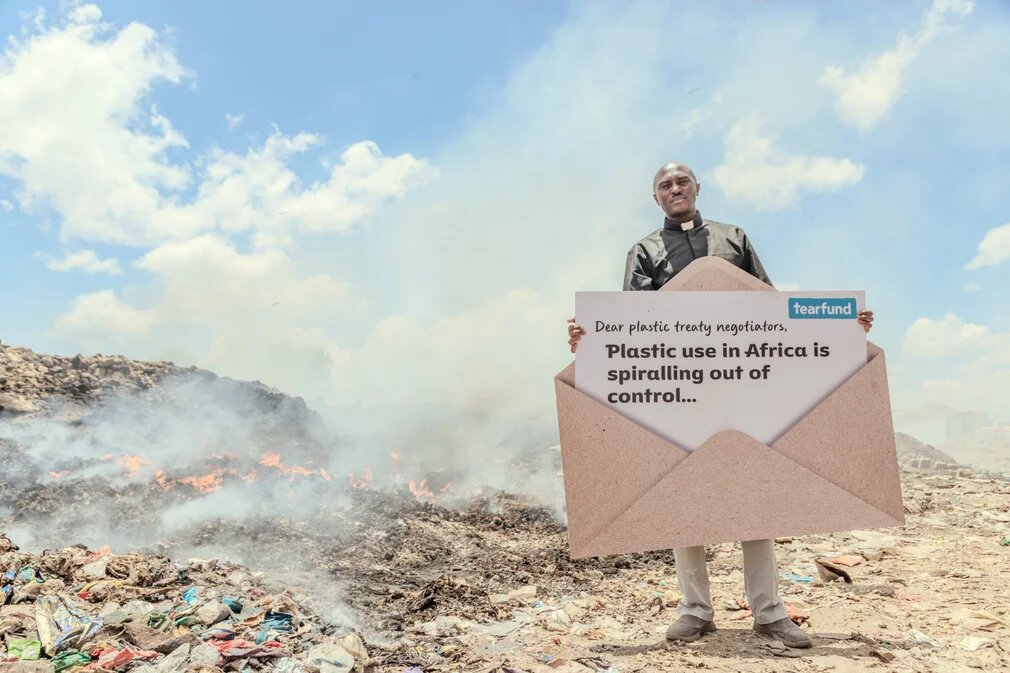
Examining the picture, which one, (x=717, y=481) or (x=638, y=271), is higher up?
(x=638, y=271)

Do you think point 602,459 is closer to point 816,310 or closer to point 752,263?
point 816,310

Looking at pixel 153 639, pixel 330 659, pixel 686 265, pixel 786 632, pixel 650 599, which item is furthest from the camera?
pixel 650 599

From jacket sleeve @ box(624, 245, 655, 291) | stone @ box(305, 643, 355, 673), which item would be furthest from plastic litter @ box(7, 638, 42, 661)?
jacket sleeve @ box(624, 245, 655, 291)

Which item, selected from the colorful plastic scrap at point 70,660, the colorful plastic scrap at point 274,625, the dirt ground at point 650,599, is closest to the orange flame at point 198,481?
the dirt ground at point 650,599

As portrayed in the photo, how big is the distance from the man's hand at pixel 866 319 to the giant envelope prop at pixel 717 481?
14.6 inches

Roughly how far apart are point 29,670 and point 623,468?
368cm

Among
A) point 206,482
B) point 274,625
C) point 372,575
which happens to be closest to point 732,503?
point 274,625

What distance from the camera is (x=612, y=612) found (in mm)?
5395

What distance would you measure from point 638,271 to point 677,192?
1.67 feet

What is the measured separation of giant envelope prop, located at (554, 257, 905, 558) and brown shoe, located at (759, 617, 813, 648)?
66 cm

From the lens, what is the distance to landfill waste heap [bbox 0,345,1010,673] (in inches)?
159

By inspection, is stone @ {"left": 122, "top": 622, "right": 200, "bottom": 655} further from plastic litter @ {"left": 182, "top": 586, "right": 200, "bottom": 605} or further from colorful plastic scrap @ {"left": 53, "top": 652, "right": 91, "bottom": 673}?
plastic litter @ {"left": 182, "top": 586, "right": 200, "bottom": 605}

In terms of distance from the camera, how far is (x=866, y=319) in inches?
137

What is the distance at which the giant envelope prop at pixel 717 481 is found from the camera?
10.8 feet
